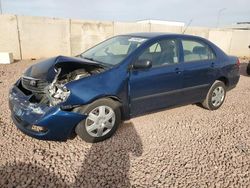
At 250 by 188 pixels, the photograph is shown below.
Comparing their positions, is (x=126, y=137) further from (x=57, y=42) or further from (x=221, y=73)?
(x=57, y=42)

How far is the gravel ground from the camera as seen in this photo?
2.72 m

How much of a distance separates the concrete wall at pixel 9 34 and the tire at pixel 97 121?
8.80m

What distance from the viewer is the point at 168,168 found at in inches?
118

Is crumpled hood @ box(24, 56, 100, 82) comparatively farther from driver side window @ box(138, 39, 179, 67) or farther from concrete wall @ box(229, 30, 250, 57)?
concrete wall @ box(229, 30, 250, 57)

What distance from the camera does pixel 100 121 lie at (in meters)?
3.44

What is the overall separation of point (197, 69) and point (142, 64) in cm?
143

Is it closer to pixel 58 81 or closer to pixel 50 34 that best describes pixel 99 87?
pixel 58 81

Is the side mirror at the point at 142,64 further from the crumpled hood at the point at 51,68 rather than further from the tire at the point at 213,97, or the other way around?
the tire at the point at 213,97

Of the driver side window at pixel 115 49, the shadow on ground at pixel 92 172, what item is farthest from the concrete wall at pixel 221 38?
→ the shadow on ground at pixel 92 172

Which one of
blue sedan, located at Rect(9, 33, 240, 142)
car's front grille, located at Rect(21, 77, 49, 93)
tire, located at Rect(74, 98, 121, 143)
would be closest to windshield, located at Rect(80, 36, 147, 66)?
blue sedan, located at Rect(9, 33, 240, 142)

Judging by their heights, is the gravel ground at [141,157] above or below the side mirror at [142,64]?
below

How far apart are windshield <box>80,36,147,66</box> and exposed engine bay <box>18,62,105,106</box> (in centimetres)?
39

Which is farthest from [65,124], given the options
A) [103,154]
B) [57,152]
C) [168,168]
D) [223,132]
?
[223,132]

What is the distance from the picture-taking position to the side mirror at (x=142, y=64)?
358 centimetres
